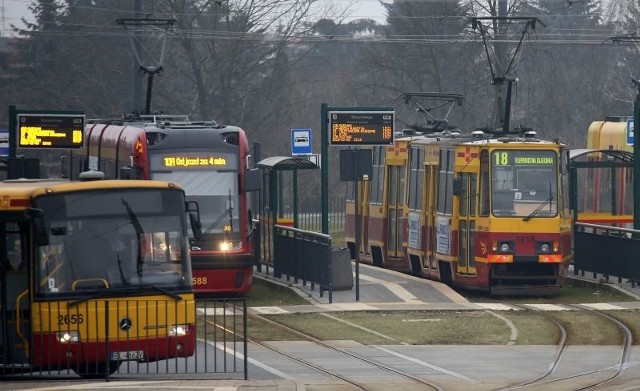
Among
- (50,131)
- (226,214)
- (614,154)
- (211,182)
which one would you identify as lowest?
(226,214)

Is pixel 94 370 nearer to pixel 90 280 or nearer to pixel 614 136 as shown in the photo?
pixel 90 280

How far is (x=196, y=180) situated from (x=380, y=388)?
34.3 feet

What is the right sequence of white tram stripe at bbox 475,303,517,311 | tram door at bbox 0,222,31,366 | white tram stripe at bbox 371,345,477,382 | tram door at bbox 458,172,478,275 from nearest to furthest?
tram door at bbox 0,222,31,366 < white tram stripe at bbox 371,345,477,382 < white tram stripe at bbox 475,303,517,311 < tram door at bbox 458,172,478,275

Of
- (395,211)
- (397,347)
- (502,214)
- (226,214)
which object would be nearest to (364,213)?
(395,211)

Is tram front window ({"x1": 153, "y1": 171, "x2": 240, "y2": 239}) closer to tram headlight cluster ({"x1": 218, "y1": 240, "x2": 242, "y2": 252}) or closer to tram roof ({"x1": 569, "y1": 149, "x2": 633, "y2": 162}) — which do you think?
tram headlight cluster ({"x1": 218, "y1": 240, "x2": 242, "y2": 252})

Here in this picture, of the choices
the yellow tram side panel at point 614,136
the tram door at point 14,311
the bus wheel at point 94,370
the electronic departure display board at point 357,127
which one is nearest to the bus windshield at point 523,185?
the electronic departure display board at point 357,127

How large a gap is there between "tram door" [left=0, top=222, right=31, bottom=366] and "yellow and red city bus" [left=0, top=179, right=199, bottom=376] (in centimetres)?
1

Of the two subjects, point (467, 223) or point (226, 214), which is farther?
point (467, 223)

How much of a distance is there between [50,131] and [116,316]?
45.1ft

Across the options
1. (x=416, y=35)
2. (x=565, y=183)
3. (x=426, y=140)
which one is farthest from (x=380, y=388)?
(x=416, y=35)

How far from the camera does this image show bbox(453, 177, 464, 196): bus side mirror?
89.5ft

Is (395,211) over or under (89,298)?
under

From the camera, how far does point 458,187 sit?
1076 inches

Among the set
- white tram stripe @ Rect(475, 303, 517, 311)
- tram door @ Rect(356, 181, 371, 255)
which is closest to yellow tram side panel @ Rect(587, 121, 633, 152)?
tram door @ Rect(356, 181, 371, 255)
